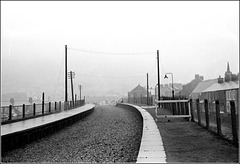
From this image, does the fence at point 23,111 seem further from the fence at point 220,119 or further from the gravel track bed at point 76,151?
the fence at point 220,119

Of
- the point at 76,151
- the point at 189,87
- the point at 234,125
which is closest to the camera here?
the point at 234,125

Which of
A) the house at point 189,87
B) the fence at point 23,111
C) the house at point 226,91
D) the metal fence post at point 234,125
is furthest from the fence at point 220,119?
the house at point 189,87

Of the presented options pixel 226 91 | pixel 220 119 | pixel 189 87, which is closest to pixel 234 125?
pixel 220 119

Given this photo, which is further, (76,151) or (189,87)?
(189,87)

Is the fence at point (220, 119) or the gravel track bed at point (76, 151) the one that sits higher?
the fence at point (220, 119)

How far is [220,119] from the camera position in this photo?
7.19m

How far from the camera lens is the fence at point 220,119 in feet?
19.7

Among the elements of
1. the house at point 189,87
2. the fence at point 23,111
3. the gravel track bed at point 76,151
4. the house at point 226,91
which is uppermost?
the house at point 189,87

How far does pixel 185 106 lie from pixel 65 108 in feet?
58.1

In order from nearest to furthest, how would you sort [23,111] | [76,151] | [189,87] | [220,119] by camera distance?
1. [220,119]
2. [76,151]
3. [23,111]
4. [189,87]

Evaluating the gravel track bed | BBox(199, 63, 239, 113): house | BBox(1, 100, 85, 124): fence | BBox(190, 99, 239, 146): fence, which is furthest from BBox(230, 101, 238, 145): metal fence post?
BBox(199, 63, 239, 113): house

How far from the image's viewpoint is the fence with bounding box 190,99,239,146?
6012mm

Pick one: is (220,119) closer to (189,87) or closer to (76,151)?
(76,151)

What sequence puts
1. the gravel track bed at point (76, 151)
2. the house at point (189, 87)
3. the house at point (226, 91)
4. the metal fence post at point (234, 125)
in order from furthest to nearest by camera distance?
the house at point (189, 87) < the house at point (226, 91) < the gravel track bed at point (76, 151) < the metal fence post at point (234, 125)
